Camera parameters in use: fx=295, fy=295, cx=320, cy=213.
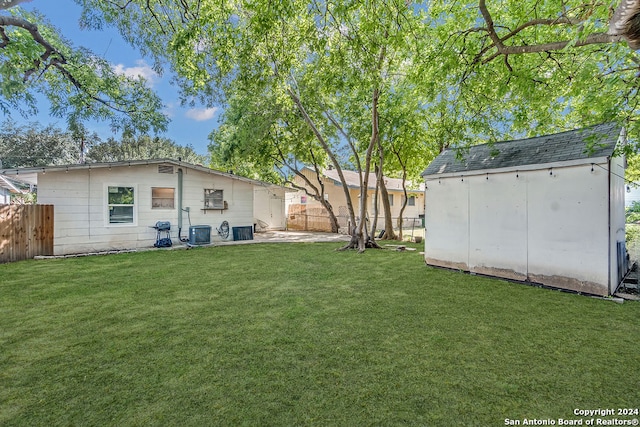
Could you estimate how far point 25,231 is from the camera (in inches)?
326

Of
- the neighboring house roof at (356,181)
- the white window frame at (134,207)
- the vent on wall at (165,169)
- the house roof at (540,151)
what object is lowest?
the white window frame at (134,207)

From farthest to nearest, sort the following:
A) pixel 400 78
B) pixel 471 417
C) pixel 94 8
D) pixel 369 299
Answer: pixel 400 78
pixel 94 8
pixel 369 299
pixel 471 417

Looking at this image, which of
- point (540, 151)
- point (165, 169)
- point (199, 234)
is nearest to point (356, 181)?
point (199, 234)

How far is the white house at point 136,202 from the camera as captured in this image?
352 inches

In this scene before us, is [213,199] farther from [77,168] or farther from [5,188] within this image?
[5,188]

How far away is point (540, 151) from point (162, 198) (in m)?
11.5

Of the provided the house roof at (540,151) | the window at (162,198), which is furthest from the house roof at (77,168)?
the house roof at (540,151)

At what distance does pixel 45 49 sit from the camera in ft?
20.1

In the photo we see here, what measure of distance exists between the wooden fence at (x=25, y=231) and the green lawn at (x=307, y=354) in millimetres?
3301

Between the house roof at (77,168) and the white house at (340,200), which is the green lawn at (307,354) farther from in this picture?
the white house at (340,200)

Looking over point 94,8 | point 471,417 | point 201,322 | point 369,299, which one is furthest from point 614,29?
point 94,8

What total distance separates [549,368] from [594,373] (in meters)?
0.34

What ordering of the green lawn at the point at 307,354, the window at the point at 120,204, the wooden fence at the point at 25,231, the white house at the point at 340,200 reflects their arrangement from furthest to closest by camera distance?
the white house at the point at 340,200 → the window at the point at 120,204 → the wooden fence at the point at 25,231 → the green lawn at the point at 307,354

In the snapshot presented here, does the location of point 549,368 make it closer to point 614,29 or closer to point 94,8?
point 614,29
